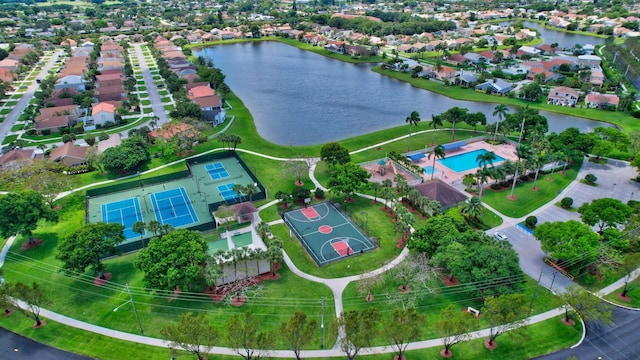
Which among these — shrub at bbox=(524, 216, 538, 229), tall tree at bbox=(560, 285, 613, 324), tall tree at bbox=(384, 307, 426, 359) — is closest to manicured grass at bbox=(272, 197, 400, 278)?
tall tree at bbox=(384, 307, 426, 359)

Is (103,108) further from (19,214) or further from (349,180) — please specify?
(349,180)

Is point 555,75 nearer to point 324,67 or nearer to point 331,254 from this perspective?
point 324,67

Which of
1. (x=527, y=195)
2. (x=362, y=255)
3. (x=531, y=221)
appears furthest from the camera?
(x=527, y=195)

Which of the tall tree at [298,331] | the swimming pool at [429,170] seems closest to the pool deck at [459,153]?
the swimming pool at [429,170]

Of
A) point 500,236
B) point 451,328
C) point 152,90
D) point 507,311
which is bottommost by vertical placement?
point 500,236

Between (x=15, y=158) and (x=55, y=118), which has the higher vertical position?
(x=55, y=118)

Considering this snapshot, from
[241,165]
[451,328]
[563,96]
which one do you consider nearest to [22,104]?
[241,165]

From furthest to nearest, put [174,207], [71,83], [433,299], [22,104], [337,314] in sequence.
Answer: [71,83] → [22,104] → [174,207] → [433,299] → [337,314]

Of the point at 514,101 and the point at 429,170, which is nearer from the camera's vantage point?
the point at 429,170
